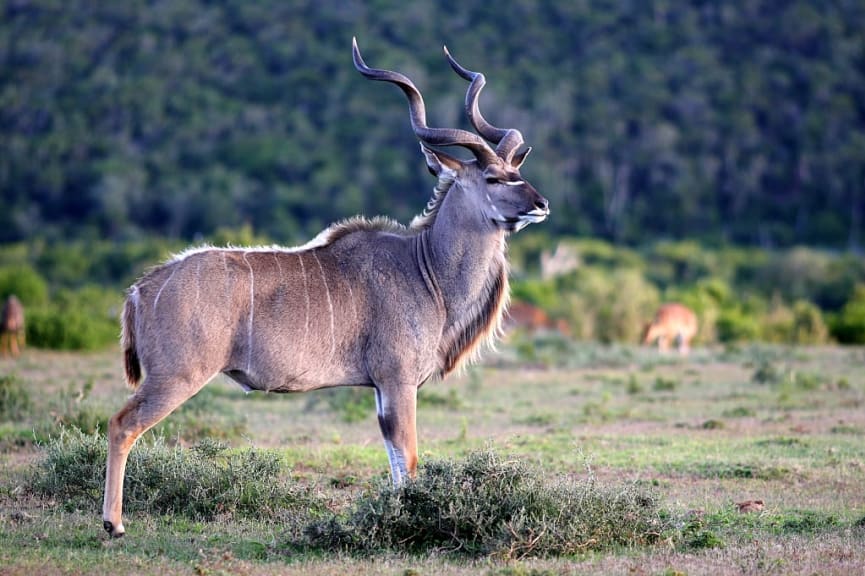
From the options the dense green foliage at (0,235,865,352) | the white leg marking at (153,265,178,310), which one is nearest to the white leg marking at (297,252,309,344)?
the white leg marking at (153,265,178,310)

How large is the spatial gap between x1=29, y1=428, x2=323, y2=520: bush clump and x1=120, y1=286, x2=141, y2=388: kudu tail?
797 millimetres

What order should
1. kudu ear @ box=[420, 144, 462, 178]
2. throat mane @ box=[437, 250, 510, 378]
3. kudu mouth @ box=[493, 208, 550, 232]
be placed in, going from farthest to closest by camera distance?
kudu ear @ box=[420, 144, 462, 178]
throat mane @ box=[437, 250, 510, 378]
kudu mouth @ box=[493, 208, 550, 232]

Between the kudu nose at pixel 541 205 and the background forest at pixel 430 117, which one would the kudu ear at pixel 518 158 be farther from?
the background forest at pixel 430 117

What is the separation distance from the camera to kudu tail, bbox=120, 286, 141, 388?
6.90 m

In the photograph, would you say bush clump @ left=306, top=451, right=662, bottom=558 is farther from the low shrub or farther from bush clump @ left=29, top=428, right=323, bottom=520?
the low shrub

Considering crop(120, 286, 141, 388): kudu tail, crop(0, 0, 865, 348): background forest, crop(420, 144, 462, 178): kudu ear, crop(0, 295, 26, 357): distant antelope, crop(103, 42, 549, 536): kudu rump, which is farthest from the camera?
crop(0, 0, 865, 348): background forest

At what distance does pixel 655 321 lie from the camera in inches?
866

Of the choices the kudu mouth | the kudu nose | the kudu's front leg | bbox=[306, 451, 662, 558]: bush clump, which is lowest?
bbox=[306, 451, 662, 558]: bush clump

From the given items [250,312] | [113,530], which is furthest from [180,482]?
[250,312]

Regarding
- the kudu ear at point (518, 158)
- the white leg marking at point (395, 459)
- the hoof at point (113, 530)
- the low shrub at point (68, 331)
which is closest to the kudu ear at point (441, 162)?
the kudu ear at point (518, 158)

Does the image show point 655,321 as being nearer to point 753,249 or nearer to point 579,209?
point 753,249

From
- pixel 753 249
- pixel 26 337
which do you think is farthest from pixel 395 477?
pixel 753 249

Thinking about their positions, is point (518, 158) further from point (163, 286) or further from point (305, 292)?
point (163, 286)

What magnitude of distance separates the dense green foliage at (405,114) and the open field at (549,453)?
94.4 feet
